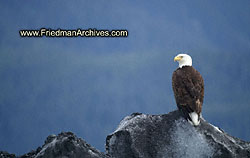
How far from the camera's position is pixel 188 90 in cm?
855

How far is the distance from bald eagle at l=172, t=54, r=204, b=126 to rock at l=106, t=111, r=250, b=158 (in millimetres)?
284

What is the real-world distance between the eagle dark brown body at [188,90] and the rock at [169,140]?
0.40 m

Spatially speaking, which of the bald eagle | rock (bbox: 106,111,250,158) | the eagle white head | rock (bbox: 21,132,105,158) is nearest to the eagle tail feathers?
the bald eagle

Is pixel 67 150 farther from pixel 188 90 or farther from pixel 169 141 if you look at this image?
pixel 188 90

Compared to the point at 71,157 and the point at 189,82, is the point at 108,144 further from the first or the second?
the point at 189,82

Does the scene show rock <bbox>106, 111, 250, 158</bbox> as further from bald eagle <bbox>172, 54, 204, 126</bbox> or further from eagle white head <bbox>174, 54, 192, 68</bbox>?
eagle white head <bbox>174, 54, 192, 68</bbox>

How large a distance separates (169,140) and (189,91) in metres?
1.30

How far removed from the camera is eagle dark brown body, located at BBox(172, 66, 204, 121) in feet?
27.6

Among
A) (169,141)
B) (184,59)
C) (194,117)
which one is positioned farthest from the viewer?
(184,59)

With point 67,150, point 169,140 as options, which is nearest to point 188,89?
point 169,140

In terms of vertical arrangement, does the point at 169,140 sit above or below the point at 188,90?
below

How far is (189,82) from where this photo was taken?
870 cm

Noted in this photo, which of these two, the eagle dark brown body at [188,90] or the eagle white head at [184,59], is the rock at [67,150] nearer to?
the eagle dark brown body at [188,90]

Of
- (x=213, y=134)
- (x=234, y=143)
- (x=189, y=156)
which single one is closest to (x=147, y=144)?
(x=189, y=156)
